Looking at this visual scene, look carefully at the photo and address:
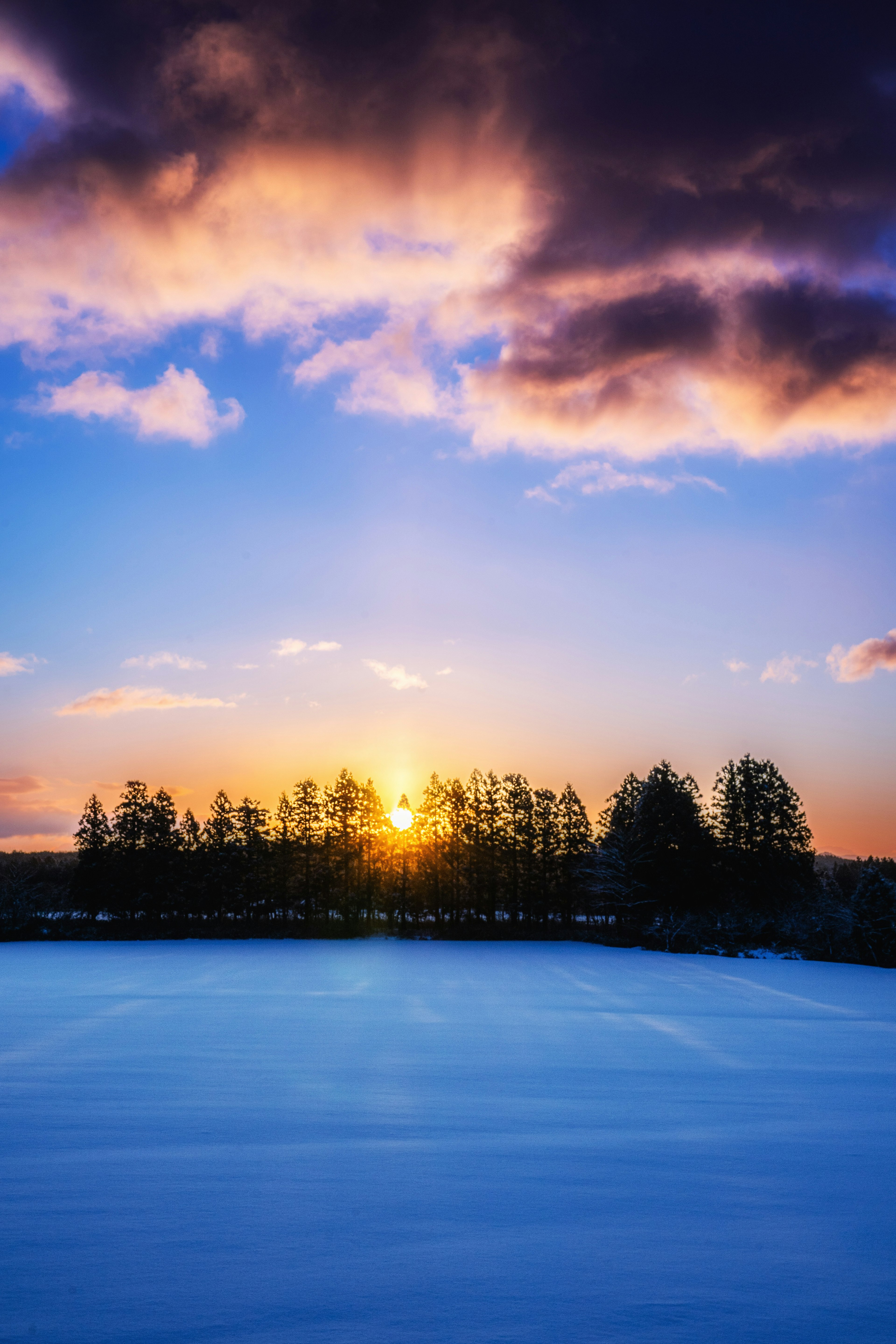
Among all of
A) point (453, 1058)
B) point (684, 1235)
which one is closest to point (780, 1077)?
point (453, 1058)

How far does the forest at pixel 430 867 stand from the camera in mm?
54375

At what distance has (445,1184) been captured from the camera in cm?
688

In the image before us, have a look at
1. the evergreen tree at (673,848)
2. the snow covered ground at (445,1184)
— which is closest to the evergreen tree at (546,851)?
the evergreen tree at (673,848)

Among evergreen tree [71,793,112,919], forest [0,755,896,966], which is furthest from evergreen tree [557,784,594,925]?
evergreen tree [71,793,112,919]

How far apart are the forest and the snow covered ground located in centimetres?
3836

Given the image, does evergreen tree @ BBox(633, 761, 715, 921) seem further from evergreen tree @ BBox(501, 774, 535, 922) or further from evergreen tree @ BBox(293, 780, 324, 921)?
evergreen tree @ BBox(293, 780, 324, 921)

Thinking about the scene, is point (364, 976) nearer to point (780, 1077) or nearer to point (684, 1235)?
point (780, 1077)

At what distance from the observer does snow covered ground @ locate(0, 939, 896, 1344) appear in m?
4.76

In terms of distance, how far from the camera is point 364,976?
91.7 feet

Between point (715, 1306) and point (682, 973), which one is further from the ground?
point (715, 1306)

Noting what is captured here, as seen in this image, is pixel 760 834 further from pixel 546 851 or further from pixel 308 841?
pixel 308 841

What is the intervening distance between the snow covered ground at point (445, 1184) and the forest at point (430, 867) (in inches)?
1510

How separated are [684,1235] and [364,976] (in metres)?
23.4

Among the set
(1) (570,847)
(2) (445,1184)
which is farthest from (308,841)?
(2) (445,1184)
